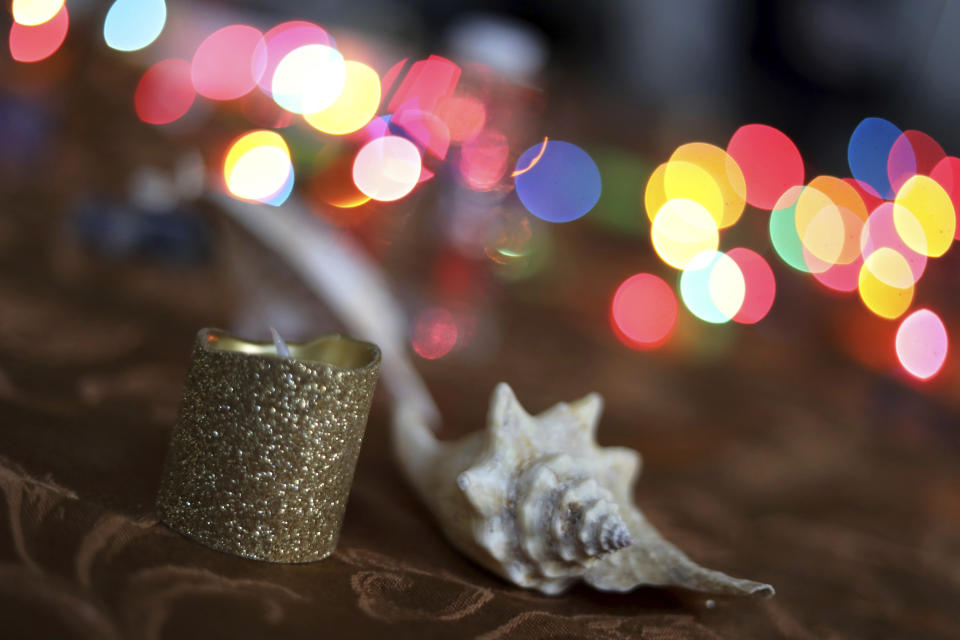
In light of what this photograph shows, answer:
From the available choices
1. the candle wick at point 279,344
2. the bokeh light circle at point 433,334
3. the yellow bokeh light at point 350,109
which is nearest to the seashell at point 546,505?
the candle wick at point 279,344

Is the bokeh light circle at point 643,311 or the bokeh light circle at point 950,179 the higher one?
the bokeh light circle at point 950,179

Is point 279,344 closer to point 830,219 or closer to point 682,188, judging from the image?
point 830,219

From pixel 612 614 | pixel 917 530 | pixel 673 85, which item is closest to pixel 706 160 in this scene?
pixel 673 85

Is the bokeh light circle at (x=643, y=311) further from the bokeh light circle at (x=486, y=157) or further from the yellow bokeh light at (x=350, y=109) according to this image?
the yellow bokeh light at (x=350, y=109)

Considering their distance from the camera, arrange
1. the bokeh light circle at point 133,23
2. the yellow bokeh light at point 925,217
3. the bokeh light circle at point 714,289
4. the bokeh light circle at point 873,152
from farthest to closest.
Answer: the bokeh light circle at point 714,289 < the bokeh light circle at point 133,23 < the bokeh light circle at point 873,152 < the yellow bokeh light at point 925,217

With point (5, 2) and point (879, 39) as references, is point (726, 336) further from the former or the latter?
point (5, 2)

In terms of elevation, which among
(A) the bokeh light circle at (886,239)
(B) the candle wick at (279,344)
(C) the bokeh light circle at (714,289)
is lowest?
(B) the candle wick at (279,344)

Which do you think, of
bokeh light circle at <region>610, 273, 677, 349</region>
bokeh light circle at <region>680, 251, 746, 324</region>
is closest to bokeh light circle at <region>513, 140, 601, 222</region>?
bokeh light circle at <region>610, 273, 677, 349</region>
